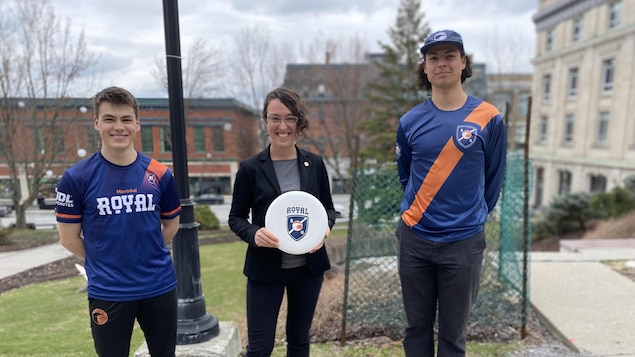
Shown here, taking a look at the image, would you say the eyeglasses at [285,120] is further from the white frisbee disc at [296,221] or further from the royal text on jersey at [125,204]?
the royal text on jersey at [125,204]

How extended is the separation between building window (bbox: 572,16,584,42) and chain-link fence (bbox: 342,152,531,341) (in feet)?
105

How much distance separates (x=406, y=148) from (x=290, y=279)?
3.33 ft

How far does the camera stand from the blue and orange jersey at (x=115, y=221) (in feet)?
5.57

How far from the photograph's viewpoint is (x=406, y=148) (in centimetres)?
212

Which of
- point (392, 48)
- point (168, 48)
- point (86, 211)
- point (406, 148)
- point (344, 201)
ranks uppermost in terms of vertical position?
point (392, 48)

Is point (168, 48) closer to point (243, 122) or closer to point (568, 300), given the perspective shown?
point (568, 300)

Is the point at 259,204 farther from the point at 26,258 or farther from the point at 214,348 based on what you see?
the point at 26,258

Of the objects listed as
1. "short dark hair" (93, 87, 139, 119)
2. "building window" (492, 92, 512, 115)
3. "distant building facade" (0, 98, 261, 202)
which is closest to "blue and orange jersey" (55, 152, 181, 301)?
"short dark hair" (93, 87, 139, 119)

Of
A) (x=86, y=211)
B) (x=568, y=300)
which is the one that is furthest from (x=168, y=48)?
(x=568, y=300)

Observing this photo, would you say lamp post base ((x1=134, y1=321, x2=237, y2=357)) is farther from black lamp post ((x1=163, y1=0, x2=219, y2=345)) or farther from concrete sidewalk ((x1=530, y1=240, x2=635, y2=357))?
concrete sidewalk ((x1=530, y1=240, x2=635, y2=357))

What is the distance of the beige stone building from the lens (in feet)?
77.2

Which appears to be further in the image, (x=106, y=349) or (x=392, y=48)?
(x=392, y=48)

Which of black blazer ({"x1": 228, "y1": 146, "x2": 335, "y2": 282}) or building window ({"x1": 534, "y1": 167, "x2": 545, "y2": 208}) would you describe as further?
building window ({"x1": 534, "y1": 167, "x2": 545, "y2": 208})

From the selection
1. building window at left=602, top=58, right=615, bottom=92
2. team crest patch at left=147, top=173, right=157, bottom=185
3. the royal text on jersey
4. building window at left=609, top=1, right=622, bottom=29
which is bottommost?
the royal text on jersey
